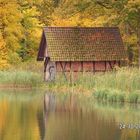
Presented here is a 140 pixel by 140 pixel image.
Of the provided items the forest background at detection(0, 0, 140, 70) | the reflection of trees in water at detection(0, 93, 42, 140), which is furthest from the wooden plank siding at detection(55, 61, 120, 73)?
the reflection of trees in water at detection(0, 93, 42, 140)

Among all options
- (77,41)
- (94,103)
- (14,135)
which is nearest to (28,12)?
(77,41)

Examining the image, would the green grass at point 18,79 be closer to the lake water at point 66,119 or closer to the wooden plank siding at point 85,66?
the wooden plank siding at point 85,66

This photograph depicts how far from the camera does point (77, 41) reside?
1796 inches

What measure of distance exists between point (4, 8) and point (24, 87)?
14.3m

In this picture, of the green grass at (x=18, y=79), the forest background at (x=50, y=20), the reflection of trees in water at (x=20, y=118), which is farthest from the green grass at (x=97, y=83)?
the forest background at (x=50, y=20)

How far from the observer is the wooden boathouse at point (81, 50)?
44469mm

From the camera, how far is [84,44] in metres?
45.4

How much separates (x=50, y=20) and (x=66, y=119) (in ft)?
129

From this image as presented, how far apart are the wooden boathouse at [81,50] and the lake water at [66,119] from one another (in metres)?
10.9

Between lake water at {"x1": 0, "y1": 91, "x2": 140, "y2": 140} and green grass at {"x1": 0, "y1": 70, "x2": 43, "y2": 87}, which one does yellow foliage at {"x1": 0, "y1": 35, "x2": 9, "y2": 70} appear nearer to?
green grass at {"x1": 0, "y1": 70, "x2": 43, "y2": 87}

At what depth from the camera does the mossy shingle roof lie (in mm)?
44469

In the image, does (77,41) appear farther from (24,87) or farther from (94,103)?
(94,103)

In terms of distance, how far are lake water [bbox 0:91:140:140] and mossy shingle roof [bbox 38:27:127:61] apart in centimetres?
1093

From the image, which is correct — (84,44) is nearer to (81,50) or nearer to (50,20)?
(81,50)
